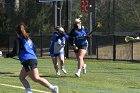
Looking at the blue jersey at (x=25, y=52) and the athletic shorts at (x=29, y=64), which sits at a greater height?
the blue jersey at (x=25, y=52)

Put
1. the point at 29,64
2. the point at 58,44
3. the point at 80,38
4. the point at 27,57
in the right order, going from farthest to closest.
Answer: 1. the point at 58,44
2. the point at 80,38
3. the point at 27,57
4. the point at 29,64

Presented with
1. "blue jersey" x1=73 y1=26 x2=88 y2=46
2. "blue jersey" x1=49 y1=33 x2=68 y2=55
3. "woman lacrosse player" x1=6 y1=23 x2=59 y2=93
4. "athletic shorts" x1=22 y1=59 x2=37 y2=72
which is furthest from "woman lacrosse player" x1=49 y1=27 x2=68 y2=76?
"athletic shorts" x1=22 y1=59 x2=37 y2=72

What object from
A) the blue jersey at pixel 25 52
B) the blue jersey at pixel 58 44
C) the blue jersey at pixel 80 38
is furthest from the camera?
the blue jersey at pixel 58 44

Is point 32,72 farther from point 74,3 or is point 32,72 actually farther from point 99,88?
point 74,3

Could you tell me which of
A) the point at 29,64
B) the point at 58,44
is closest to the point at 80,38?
the point at 58,44

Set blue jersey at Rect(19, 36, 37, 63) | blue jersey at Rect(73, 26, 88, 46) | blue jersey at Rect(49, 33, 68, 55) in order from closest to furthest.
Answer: blue jersey at Rect(19, 36, 37, 63), blue jersey at Rect(73, 26, 88, 46), blue jersey at Rect(49, 33, 68, 55)

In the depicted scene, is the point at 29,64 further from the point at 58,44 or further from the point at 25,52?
the point at 58,44

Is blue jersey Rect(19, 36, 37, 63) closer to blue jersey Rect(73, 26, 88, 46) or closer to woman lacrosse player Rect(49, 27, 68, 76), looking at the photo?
blue jersey Rect(73, 26, 88, 46)

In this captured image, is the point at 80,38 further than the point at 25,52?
Yes

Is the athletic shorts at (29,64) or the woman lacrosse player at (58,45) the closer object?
the athletic shorts at (29,64)

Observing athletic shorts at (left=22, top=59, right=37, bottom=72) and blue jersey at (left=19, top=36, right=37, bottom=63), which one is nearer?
athletic shorts at (left=22, top=59, right=37, bottom=72)

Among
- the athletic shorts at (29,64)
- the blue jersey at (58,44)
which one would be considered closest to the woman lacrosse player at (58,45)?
the blue jersey at (58,44)

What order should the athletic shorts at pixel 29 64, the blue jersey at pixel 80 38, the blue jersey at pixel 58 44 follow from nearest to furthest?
the athletic shorts at pixel 29 64 < the blue jersey at pixel 80 38 < the blue jersey at pixel 58 44

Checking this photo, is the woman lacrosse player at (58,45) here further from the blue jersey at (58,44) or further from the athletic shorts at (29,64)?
the athletic shorts at (29,64)
